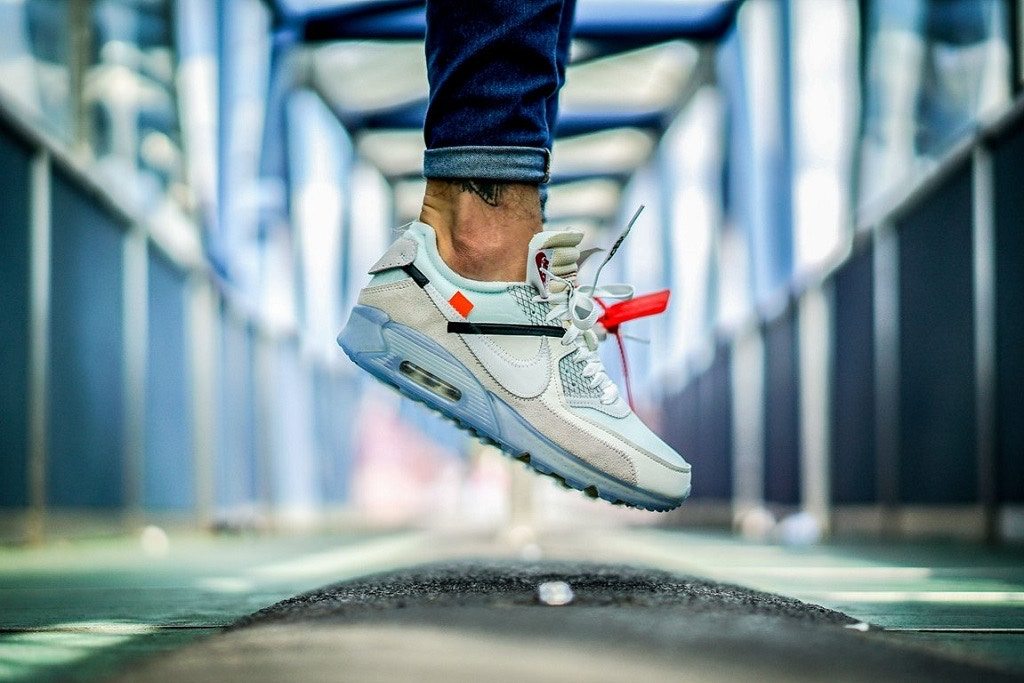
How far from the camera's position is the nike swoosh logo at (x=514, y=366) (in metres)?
1.16

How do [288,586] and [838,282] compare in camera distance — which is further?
[838,282]

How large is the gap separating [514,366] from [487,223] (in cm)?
15

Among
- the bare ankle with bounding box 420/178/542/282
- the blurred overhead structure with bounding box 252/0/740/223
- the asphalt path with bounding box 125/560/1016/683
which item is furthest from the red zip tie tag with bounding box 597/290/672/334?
the blurred overhead structure with bounding box 252/0/740/223

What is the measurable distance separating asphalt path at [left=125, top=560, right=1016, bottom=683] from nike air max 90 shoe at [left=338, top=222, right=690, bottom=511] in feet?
0.68

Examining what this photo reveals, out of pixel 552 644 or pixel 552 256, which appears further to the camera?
pixel 552 256

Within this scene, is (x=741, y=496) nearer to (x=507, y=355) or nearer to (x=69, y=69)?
(x=69, y=69)

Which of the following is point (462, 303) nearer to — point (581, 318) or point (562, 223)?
point (581, 318)

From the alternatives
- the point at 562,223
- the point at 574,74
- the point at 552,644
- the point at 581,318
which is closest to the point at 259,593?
the point at 581,318

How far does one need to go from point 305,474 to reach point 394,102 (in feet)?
12.4

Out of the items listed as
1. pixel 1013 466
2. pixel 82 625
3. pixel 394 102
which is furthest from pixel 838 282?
pixel 394 102

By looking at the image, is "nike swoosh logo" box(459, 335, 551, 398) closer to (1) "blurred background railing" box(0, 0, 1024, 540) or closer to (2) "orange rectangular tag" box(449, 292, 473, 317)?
(2) "orange rectangular tag" box(449, 292, 473, 317)

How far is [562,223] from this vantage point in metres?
6.89

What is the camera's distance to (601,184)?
13.3 m

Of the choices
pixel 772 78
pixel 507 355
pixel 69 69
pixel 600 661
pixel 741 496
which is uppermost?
pixel 772 78
